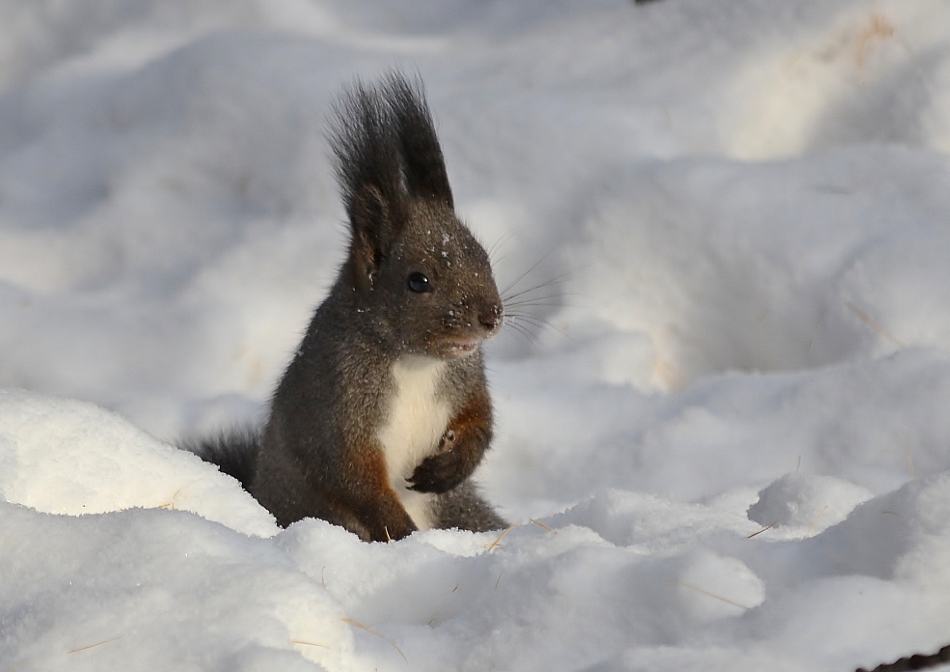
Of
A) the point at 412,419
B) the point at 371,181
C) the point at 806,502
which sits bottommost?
the point at 412,419

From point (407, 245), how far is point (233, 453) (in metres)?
1.04

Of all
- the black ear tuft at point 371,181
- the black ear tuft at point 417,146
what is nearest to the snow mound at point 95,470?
the black ear tuft at point 371,181

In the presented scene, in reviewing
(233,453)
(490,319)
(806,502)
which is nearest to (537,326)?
(233,453)

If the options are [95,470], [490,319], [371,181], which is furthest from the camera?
[371,181]

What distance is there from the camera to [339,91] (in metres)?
5.23

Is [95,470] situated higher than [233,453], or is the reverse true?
[95,470]

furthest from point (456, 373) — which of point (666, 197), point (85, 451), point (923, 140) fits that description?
point (923, 140)

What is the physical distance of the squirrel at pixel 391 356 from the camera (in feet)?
9.98

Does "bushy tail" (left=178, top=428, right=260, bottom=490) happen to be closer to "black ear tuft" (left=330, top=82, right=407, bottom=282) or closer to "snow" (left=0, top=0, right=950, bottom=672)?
"snow" (left=0, top=0, right=950, bottom=672)

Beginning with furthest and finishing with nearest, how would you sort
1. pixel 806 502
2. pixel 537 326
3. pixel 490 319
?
1. pixel 537 326
2. pixel 490 319
3. pixel 806 502

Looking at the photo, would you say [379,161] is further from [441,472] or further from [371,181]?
[441,472]

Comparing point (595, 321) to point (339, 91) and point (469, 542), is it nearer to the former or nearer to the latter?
point (339, 91)

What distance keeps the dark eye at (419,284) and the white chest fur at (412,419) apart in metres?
0.18

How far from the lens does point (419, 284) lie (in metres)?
3.06
